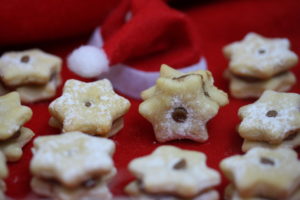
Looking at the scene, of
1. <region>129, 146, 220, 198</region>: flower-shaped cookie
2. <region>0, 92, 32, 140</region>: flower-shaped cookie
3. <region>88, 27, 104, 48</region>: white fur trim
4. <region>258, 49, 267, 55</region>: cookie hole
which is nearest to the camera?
<region>129, 146, 220, 198</region>: flower-shaped cookie

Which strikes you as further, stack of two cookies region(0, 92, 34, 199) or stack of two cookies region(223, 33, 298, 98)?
stack of two cookies region(223, 33, 298, 98)

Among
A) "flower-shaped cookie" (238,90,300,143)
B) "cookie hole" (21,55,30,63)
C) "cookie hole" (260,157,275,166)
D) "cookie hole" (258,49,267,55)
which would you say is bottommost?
"cookie hole" (260,157,275,166)

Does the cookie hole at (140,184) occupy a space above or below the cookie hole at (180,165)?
below

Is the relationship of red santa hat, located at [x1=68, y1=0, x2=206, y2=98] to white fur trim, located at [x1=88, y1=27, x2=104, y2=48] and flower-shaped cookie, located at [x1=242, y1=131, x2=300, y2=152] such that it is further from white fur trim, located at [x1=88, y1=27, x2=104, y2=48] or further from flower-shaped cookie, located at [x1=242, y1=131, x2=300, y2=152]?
flower-shaped cookie, located at [x1=242, y1=131, x2=300, y2=152]

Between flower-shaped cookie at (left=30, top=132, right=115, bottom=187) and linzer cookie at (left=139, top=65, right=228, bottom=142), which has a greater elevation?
linzer cookie at (left=139, top=65, right=228, bottom=142)

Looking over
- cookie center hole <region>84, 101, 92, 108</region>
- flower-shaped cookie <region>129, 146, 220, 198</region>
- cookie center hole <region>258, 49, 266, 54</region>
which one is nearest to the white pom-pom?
cookie center hole <region>84, 101, 92, 108</region>

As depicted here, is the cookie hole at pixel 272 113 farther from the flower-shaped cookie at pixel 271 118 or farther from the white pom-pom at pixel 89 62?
the white pom-pom at pixel 89 62

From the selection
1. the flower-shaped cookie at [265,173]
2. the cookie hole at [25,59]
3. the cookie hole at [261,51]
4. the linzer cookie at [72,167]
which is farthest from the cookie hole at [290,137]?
the cookie hole at [25,59]
